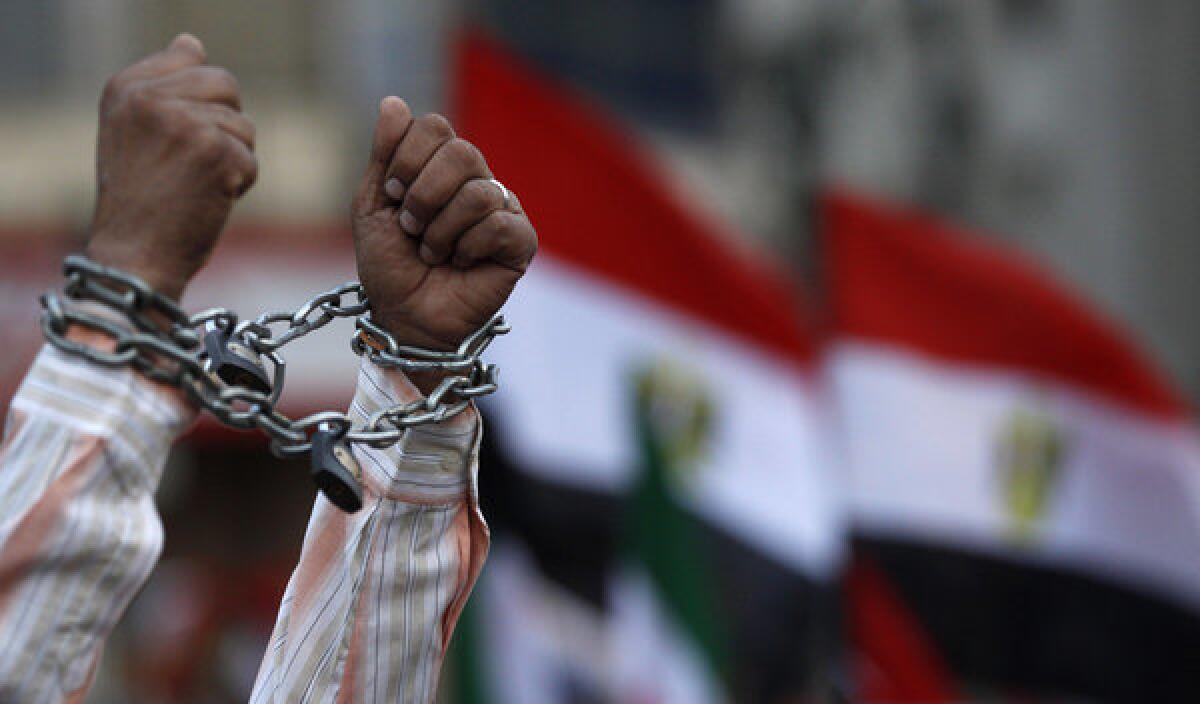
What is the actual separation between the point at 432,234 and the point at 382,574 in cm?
22

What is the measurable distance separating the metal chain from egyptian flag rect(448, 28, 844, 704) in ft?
7.32

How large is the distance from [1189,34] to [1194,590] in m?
8.96

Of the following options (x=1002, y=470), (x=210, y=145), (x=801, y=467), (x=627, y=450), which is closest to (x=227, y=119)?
(x=210, y=145)

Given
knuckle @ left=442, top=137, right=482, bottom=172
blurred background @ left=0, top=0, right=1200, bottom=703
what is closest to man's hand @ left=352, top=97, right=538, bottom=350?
knuckle @ left=442, top=137, right=482, bottom=172

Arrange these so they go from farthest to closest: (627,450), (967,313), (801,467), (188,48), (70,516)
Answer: (967,313), (801,467), (627,450), (188,48), (70,516)

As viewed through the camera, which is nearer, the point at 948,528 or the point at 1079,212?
the point at 948,528

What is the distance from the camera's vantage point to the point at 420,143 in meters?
1.05

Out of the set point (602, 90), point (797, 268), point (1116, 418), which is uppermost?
point (1116, 418)

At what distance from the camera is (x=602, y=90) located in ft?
35.0

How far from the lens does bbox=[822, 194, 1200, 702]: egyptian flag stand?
3738mm

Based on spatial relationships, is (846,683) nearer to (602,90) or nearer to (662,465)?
(662,465)

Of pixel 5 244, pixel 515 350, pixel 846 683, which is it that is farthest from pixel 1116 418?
pixel 5 244

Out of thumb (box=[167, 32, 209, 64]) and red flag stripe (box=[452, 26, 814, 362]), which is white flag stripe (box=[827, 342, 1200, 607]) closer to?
red flag stripe (box=[452, 26, 814, 362])

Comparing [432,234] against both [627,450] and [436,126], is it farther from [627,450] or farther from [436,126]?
[627,450]
